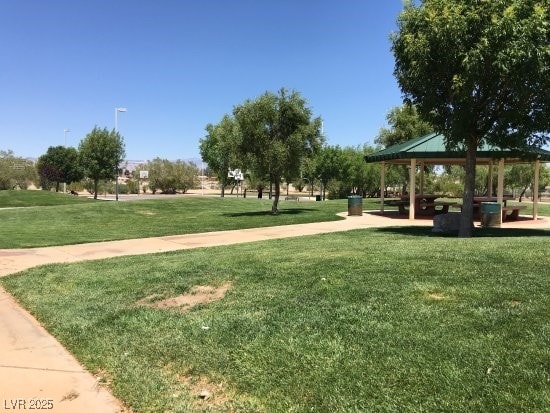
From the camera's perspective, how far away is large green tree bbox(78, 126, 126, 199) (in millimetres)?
40594

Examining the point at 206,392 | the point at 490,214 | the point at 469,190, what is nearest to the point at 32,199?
the point at 490,214

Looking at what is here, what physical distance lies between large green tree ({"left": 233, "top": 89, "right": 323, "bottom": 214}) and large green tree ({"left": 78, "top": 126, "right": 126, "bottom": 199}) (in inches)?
906

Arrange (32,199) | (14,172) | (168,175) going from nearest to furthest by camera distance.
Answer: (32,199) → (14,172) → (168,175)

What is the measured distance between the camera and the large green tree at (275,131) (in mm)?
20578

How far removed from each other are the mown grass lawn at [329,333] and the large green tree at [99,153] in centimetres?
3439

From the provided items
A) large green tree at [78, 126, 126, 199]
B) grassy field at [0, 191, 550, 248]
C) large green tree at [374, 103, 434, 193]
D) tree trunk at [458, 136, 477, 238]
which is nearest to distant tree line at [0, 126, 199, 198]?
large green tree at [78, 126, 126, 199]

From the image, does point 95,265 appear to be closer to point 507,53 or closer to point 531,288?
point 531,288

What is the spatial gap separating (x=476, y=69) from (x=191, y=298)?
7.02m

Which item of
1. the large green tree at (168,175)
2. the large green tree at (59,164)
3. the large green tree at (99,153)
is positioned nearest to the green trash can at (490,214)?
the large green tree at (99,153)

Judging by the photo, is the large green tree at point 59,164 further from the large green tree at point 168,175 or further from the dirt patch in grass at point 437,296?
the dirt patch in grass at point 437,296

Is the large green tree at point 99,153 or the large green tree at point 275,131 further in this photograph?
the large green tree at point 99,153

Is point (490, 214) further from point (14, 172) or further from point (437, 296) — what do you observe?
point (14, 172)

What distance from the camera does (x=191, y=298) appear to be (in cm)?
654

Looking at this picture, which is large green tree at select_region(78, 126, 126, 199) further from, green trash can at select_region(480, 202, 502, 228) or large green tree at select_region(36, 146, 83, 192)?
green trash can at select_region(480, 202, 502, 228)
